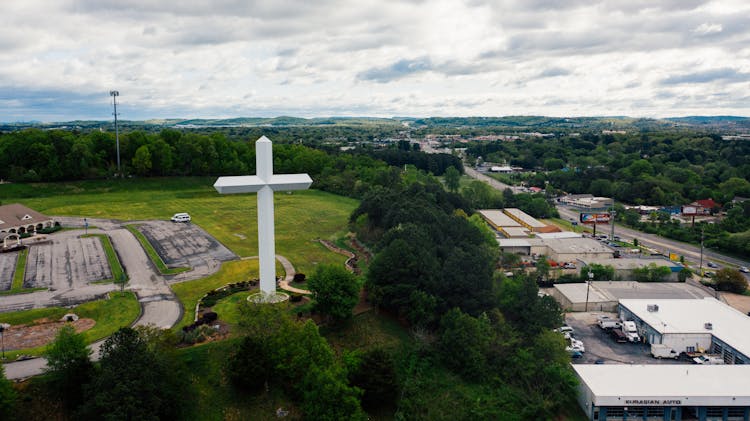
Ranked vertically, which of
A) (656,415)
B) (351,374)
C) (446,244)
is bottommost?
(656,415)

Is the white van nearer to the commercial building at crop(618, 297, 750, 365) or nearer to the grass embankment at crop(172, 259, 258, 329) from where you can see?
the grass embankment at crop(172, 259, 258, 329)

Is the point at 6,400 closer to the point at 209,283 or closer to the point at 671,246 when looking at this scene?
the point at 209,283

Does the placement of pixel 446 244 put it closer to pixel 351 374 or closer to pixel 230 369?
pixel 351 374

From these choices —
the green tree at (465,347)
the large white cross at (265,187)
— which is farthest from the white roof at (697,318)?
the large white cross at (265,187)

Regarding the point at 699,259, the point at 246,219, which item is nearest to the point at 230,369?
the point at 246,219

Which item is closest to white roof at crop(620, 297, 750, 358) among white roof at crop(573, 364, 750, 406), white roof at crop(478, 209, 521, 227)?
white roof at crop(573, 364, 750, 406)

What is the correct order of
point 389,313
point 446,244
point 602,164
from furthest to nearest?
point 602,164, point 446,244, point 389,313

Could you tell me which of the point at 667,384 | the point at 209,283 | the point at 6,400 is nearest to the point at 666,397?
the point at 667,384
